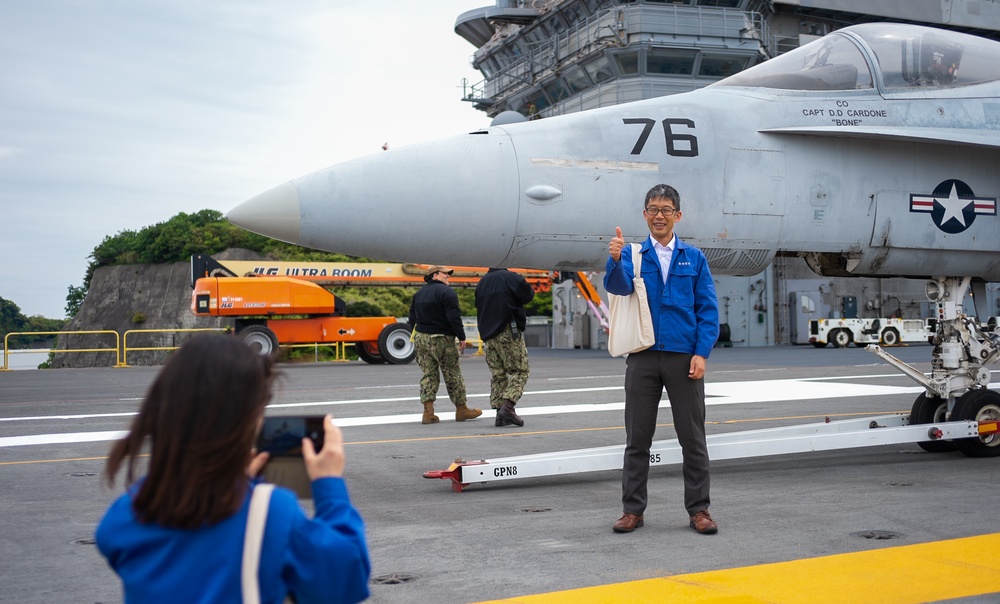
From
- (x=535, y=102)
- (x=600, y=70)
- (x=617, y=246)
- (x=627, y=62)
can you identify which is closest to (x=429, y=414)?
(x=617, y=246)

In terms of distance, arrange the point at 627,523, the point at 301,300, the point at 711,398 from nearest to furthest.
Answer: the point at 627,523 → the point at 711,398 → the point at 301,300

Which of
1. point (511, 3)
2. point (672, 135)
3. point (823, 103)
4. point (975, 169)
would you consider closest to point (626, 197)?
point (672, 135)

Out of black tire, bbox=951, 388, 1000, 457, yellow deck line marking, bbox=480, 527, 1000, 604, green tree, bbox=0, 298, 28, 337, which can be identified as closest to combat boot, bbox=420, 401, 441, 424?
black tire, bbox=951, 388, 1000, 457

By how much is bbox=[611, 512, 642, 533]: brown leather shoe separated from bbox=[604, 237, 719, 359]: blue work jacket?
0.92 meters

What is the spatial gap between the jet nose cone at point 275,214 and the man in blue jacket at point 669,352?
183 centimetres

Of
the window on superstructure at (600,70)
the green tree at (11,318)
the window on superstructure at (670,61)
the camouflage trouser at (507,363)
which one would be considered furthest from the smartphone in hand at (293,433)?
the window on superstructure at (600,70)

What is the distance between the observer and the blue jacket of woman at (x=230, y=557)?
5.45 ft

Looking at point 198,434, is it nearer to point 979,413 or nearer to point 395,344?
point 979,413

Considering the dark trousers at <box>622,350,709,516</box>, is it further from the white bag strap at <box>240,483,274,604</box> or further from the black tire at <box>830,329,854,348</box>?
the black tire at <box>830,329,854,348</box>

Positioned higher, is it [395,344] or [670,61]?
[670,61]

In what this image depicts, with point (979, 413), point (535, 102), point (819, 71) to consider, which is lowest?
point (979, 413)

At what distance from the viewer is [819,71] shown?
653cm

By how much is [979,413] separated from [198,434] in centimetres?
671

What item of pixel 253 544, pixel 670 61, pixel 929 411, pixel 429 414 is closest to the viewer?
pixel 253 544
